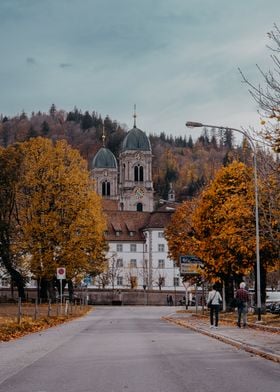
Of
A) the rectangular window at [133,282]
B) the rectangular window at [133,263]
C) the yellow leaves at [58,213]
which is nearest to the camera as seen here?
the yellow leaves at [58,213]

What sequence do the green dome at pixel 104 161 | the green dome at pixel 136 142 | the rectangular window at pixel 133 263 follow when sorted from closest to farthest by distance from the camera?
the rectangular window at pixel 133 263 → the green dome at pixel 136 142 → the green dome at pixel 104 161

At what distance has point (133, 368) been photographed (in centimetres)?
1301

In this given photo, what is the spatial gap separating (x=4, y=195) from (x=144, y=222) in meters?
73.7

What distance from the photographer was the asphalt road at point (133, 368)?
1052cm

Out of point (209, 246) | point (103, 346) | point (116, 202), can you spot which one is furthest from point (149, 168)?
point (103, 346)

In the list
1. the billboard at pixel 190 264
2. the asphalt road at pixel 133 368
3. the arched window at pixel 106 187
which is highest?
the arched window at pixel 106 187

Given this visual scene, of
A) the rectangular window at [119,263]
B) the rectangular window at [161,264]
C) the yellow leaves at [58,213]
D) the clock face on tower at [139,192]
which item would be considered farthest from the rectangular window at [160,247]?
the yellow leaves at [58,213]

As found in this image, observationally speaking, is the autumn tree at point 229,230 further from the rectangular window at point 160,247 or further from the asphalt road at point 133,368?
the rectangular window at point 160,247

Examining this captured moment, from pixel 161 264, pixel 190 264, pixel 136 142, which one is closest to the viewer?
pixel 190 264

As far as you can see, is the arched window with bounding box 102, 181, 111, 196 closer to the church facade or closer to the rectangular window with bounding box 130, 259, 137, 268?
the church facade

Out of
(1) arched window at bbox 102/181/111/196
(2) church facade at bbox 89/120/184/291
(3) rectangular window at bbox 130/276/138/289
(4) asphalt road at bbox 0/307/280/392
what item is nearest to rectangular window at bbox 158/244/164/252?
(2) church facade at bbox 89/120/184/291

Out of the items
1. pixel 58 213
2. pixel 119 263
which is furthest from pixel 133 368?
pixel 119 263

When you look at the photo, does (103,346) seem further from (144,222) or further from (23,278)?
(144,222)

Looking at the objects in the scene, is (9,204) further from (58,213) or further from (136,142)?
(136,142)
